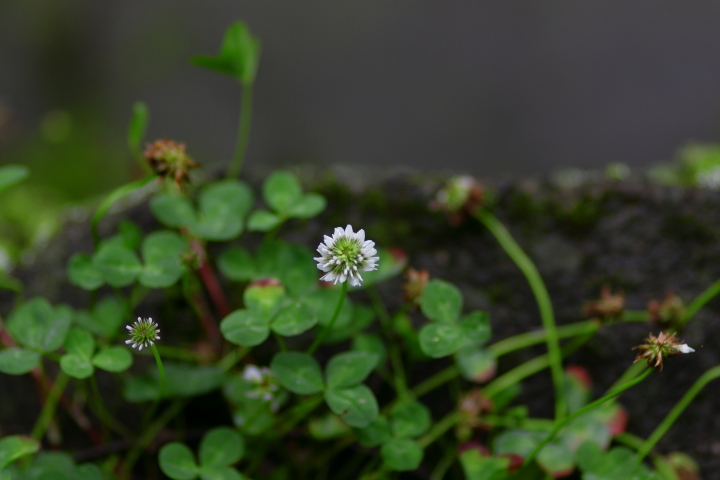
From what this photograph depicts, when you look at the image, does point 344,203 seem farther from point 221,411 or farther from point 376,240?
point 221,411

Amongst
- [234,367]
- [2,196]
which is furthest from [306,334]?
[2,196]

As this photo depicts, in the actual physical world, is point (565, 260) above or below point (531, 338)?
above

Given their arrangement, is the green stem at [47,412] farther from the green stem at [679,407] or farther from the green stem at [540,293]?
the green stem at [679,407]

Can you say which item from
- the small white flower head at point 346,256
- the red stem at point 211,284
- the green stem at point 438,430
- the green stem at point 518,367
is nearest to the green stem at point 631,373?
the green stem at point 518,367

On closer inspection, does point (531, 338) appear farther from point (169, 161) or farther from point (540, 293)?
point (169, 161)

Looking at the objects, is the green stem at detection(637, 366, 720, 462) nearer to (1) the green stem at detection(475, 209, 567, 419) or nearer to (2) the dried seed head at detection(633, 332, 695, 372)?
(1) the green stem at detection(475, 209, 567, 419)

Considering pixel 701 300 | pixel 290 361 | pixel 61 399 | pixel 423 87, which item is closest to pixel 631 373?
pixel 701 300
